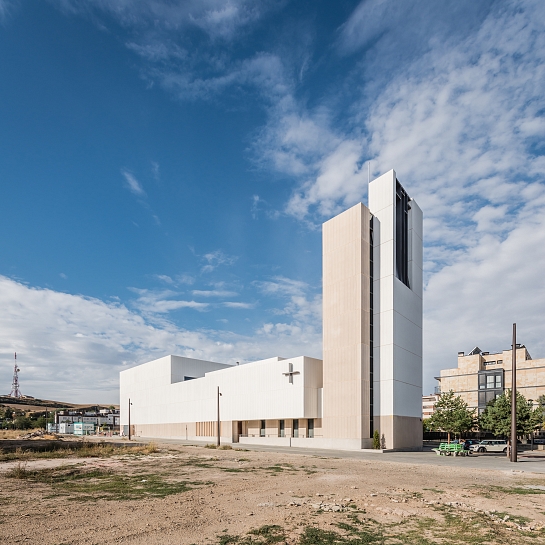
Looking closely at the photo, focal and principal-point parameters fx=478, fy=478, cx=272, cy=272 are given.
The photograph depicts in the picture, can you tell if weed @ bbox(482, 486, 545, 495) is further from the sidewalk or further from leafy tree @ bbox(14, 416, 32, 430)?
leafy tree @ bbox(14, 416, 32, 430)

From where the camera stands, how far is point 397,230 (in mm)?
55938

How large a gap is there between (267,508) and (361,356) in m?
38.4

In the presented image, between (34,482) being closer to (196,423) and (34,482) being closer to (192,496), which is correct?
(192,496)

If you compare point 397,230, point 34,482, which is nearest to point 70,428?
point 397,230

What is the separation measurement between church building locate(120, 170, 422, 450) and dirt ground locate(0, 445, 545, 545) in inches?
1129

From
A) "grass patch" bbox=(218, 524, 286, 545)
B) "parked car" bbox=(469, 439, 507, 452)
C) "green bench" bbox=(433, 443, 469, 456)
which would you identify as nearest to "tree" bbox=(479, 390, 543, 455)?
"parked car" bbox=(469, 439, 507, 452)

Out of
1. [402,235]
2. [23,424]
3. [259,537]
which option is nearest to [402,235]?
[402,235]

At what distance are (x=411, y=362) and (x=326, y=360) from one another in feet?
Answer: 33.0

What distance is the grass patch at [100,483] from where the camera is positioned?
1631cm

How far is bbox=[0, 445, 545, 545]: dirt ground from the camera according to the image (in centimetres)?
1058

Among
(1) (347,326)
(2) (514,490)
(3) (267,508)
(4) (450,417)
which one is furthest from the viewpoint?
(4) (450,417)

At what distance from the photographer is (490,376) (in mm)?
93812

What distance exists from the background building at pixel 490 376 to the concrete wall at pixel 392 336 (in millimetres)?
42401

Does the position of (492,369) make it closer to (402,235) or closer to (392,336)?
(402,235)
